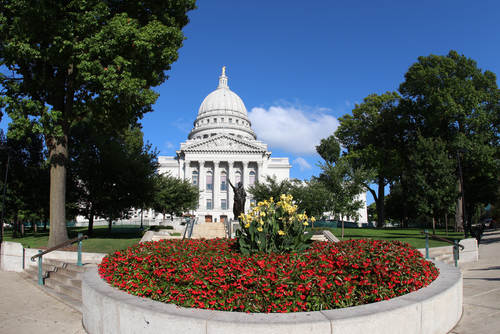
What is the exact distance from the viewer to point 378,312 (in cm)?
451

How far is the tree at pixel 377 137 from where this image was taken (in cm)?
4069

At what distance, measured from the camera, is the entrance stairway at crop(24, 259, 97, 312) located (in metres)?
8.50

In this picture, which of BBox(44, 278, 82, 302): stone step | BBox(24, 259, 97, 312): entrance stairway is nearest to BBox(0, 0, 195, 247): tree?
BBox(24, 259, 97, 312): entrance stairway

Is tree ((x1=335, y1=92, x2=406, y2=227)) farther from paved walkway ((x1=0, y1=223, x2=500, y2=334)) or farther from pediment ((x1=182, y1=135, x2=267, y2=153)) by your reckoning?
paved walkway ((x1=0, y1=223, x2=500, y2=334))

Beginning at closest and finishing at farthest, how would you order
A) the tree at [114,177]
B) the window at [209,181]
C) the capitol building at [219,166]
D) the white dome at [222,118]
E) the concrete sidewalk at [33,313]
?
1. the concrete sidewalk at [33,313]
2. the tree at [114,177]
3. the capitol building at [219,166]
4. the window at [209,181]
5. the white dome at [222,118]

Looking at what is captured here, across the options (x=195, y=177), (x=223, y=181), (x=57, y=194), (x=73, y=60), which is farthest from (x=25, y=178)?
(x=223, y=181)

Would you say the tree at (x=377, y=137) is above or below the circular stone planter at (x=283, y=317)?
above

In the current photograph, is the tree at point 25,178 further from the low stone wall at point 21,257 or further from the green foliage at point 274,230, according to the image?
the green foliage at point 274,230

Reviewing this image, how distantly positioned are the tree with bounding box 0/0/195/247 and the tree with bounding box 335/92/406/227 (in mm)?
30949

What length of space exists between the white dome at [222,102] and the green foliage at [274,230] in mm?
88838

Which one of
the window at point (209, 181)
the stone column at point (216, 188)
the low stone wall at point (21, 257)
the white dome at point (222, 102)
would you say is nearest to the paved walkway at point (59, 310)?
the low stone wall at point (21, 257)

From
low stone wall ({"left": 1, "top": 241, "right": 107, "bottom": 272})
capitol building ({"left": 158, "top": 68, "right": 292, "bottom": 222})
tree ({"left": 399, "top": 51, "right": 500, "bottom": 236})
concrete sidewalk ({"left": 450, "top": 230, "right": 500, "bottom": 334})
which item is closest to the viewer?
concrete sidewalk ({"left": 450, "top": 230, "right": 500, "bottom": 334})

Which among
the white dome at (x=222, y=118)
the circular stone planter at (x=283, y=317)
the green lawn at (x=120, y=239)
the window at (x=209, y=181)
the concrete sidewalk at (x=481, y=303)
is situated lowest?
the green lawn at (x=120, y=239)

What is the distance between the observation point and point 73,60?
14742 mm
